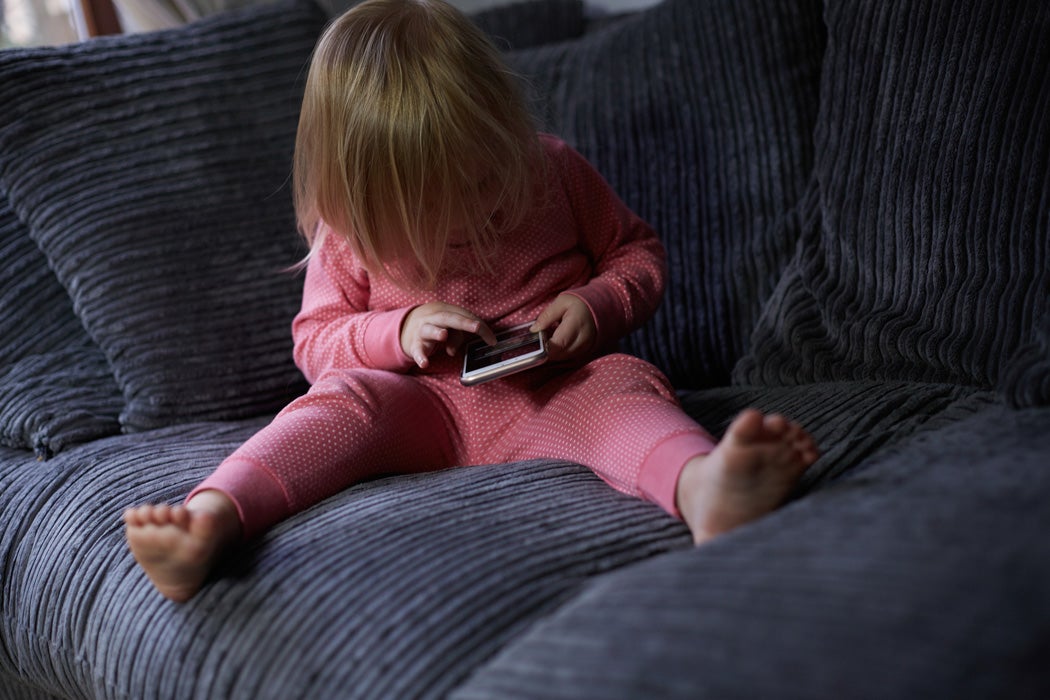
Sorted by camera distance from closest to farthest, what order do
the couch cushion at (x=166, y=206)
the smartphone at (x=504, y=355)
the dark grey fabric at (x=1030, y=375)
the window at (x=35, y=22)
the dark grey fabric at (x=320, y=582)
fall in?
1. the dark grey fabric at (x=320, y=582)
2. the dark grey fabric at (x=1030, y=375)
3. the smartphone at (x=504, y=355)
4. the couch cushion at (x=166, y=206)
5. the window at (x=35, y=22)

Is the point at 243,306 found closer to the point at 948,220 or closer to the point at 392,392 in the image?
the point at 392,392

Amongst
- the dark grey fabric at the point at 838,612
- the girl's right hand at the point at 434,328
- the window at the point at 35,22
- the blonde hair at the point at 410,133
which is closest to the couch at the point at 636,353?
the dark grey fabric at the point at 838,612

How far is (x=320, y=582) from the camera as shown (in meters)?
0.72

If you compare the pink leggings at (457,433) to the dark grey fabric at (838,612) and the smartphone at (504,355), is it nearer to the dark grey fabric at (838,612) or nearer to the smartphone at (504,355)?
the smartphone at (504,355)

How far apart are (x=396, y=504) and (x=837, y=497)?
354mm

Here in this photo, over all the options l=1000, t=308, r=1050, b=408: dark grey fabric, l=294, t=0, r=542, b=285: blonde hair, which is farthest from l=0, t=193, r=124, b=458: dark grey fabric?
l=1000, t=308, r=1050, b=408: dark grey fabric

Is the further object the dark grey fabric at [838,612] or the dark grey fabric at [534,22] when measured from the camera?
the dark grey fabric at [534,22]

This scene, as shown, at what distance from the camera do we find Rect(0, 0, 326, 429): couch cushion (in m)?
1.18

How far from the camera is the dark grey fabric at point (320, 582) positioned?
2.17 feet

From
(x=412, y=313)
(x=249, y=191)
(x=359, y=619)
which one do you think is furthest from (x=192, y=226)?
(x=359, y=619)

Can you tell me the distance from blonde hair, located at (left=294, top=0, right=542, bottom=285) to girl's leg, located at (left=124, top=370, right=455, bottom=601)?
0.46ft

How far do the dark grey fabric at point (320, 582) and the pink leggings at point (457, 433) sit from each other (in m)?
0.02

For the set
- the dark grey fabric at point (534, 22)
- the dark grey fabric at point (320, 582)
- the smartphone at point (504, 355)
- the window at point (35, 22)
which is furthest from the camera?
the window at point (35, 22)

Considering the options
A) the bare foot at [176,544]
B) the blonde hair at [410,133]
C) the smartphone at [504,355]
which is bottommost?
the bare foot at [176,544]
